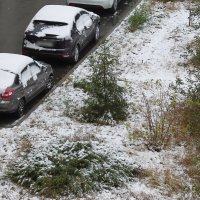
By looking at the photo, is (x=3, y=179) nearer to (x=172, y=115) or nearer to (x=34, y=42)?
(x=172, y=115)

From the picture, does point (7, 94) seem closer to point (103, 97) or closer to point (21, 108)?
point (21, 108)

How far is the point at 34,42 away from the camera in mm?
17469

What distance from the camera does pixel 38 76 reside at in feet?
50.3

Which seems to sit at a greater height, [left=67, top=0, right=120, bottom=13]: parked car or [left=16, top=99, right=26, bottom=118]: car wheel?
[left=67, top=0, right=120, bottom=13]: parked car

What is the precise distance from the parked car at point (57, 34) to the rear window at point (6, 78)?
3389mm

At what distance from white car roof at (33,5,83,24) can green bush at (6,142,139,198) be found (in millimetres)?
6801

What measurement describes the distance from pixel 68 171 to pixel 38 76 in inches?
183

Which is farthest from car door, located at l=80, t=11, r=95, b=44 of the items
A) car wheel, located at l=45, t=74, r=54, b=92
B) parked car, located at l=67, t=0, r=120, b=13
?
car wheel, located at l=45, t=74, r=54, b=92

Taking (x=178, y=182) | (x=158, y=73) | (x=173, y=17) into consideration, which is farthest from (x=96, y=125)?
(x=173, y=17)

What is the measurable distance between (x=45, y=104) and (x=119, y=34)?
22.3ft

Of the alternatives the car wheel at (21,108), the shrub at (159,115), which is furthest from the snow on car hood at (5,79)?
the shrub at (159,115)

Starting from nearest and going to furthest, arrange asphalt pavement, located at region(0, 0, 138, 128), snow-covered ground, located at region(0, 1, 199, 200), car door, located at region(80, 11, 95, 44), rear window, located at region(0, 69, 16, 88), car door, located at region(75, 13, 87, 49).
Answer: snow-covered ground, located at region(0, 1, 199, 200), rear window, located at region(0, 69, 16, 88), asphalt pavement, located at region(0, 0, 138, 128), car door, located at region(75, 13, 87, 49), car door, located at region(80, 11, 95, 44)

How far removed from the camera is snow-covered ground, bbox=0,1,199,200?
457 inches

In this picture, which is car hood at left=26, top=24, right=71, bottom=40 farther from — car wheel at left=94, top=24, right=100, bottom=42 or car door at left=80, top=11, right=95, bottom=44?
car wheel at left=94, top=24, right=100, bottom=42
